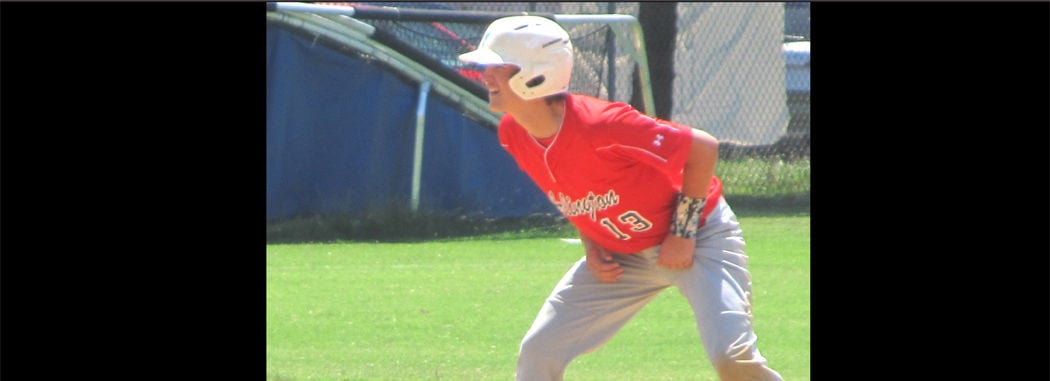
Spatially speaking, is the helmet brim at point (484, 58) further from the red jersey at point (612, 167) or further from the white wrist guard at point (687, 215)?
the white wrist guard at point (687, 215)

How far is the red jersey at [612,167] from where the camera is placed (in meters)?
4.94

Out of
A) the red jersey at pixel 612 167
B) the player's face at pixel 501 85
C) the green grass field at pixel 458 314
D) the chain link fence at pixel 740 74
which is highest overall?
the player's face at pixel 501 85

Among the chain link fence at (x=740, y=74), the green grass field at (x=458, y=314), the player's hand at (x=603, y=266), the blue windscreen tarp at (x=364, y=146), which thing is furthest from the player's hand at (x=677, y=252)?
the chain link fence at (x=740, y=74)

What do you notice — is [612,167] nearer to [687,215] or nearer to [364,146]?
[687,215]

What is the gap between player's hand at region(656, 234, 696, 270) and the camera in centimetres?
507

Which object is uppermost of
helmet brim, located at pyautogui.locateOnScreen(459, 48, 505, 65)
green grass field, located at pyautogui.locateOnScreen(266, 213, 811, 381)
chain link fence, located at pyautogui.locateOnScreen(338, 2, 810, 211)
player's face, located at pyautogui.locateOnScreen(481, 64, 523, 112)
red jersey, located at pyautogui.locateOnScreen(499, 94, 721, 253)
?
helmet brim, located at pyautogui.locateOnScreen(459, 48, 505, 65)

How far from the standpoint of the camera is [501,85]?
5035 millimetres

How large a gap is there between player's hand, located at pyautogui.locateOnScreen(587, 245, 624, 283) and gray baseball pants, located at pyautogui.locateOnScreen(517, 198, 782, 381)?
3 centimetres

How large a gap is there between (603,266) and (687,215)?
0.41m

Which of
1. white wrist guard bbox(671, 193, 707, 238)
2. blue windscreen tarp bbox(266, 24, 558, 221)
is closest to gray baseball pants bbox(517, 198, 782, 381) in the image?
white wrist guard bbox(671, 193, 707, 238)

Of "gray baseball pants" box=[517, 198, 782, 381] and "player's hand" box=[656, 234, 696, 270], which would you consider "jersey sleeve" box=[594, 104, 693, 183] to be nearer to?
"player's hand" box=[656, 234, 696, 270]

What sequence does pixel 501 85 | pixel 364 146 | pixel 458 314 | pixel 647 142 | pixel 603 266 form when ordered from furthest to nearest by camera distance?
pixel 364 146, pixel 458 314, pixel 603 266, pixel 501 85, pixel 647 142

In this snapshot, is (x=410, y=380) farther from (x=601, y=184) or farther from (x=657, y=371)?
(x=601, y=184)

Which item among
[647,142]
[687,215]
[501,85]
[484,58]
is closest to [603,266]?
[687,215]
